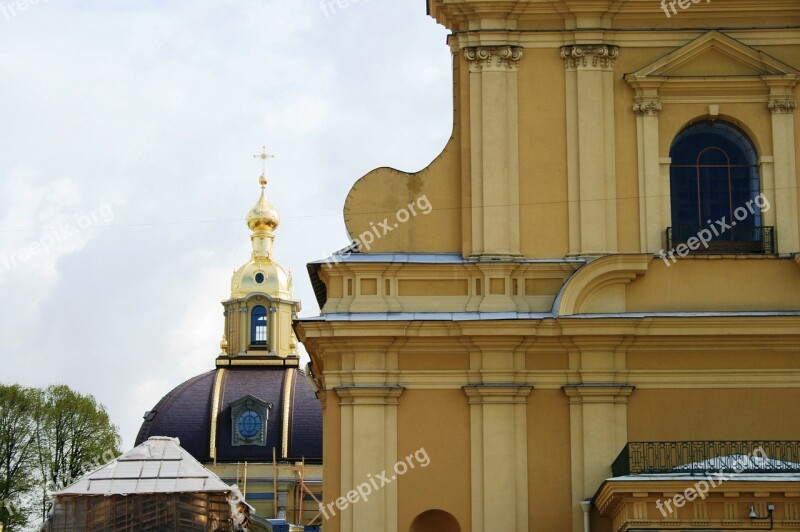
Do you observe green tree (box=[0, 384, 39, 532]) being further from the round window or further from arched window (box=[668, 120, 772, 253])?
arched window (box=[668, 120, 772, 253])

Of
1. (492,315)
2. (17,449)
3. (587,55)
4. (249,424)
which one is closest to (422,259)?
(492,315)

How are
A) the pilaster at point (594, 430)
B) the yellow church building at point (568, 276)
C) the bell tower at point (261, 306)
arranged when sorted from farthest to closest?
1. the bell tower at point (261, 306)
2. the yellow church building at point (568, 276)
3. the pilaster at point (594, 430)

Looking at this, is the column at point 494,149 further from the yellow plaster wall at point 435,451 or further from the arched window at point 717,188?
the arched window at point 717,188

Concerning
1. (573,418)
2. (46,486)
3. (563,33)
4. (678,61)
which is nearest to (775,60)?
(678,61)

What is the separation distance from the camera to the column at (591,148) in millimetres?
27312

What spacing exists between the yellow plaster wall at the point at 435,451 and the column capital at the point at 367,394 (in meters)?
0.21

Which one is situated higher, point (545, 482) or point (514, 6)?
point (514, 6)

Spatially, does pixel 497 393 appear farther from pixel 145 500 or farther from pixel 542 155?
pixel 145 500

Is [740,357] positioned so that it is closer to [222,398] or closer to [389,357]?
[389,357]

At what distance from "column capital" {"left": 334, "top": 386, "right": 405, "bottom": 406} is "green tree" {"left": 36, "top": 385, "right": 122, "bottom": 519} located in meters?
29.8

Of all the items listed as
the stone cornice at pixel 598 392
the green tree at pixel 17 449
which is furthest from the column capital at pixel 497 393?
the green tree at pixel 17 449

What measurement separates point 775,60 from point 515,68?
12.6ft

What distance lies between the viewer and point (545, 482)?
26.6 m

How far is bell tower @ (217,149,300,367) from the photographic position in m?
68.9
